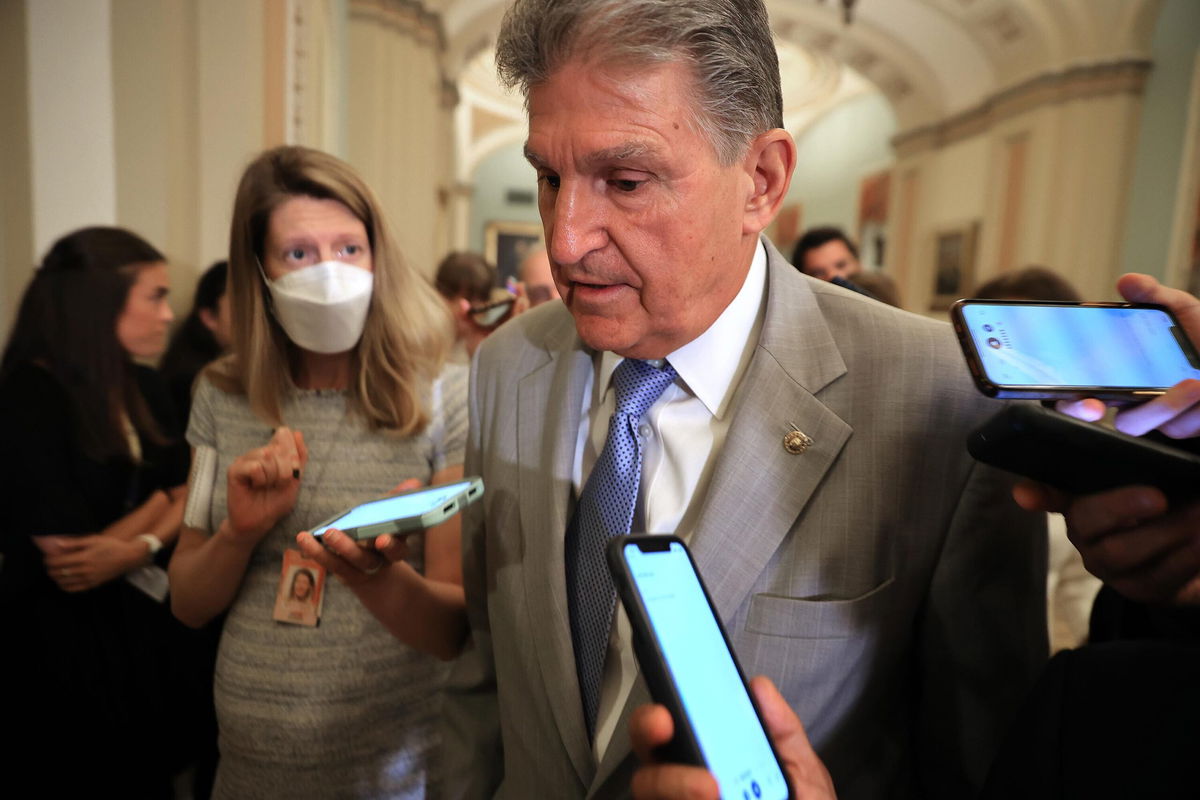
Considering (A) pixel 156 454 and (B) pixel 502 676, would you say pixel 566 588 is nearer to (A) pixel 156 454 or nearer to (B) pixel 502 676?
(B) pixel 502 676

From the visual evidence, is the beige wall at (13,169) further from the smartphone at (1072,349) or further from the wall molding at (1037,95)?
the wall molding at (1037,95)

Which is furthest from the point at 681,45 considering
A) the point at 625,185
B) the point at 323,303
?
the point at 323,303

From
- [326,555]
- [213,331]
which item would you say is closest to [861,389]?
[326,555]

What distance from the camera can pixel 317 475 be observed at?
1.80 meters

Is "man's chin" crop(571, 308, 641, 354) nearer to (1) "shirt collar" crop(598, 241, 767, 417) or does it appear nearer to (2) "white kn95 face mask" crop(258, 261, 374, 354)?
(1) "shirt collar" crop(598, 241, 767, 417)

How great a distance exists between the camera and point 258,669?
1.71 metres

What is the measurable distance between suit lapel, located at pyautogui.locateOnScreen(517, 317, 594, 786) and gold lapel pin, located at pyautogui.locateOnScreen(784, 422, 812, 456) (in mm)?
363

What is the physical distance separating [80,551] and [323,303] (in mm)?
1308

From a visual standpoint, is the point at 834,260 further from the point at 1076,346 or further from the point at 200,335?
the point at 200,335

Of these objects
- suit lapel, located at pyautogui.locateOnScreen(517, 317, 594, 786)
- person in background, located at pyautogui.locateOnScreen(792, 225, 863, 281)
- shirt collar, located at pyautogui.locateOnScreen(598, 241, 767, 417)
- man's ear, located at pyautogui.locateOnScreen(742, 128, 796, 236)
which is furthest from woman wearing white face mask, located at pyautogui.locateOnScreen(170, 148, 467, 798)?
person in background, located at pyautogui.locateOnScreen(792, 225, 863, 281)

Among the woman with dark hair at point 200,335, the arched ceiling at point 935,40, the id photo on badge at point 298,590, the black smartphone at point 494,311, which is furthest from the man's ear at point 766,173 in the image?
the arched ceiling at point 935,40

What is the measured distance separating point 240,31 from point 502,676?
158 inches

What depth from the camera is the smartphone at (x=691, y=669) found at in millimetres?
714

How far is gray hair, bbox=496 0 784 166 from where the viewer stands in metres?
0.97
